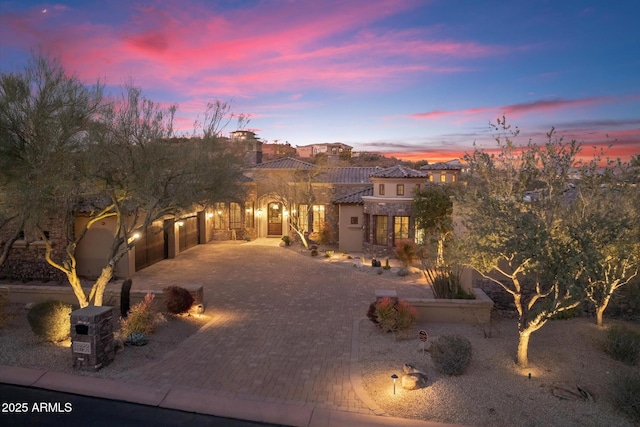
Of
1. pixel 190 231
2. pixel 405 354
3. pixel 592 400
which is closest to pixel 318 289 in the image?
pixel 405 354

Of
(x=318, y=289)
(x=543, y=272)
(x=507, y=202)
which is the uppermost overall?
(x=507, y=202)

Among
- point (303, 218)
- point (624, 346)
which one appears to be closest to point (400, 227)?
point (303, 218)

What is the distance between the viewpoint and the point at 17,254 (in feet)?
56.2

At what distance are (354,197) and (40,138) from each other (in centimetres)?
1750

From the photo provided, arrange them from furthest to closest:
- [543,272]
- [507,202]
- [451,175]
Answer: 1. [451,175]
2. [507,202]
3. [543,272]

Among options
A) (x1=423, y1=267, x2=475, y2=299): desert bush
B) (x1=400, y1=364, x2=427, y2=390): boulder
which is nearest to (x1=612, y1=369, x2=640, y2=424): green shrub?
(x1=400, y1=364, x2=427, y2=390): boulder

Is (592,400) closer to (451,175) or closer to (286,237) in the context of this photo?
(286,237)

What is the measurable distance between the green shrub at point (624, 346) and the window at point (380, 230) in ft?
46.7

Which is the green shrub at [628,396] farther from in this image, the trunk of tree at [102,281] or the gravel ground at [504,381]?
the trunk of tree at [102,281]

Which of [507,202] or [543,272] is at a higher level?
[507,202]

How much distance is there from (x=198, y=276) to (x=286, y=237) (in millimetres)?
8726

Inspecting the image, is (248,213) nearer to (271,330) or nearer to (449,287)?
(271,330)

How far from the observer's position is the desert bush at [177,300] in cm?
1176

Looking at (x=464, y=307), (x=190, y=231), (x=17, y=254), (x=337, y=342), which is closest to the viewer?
(x=337, y=342)
